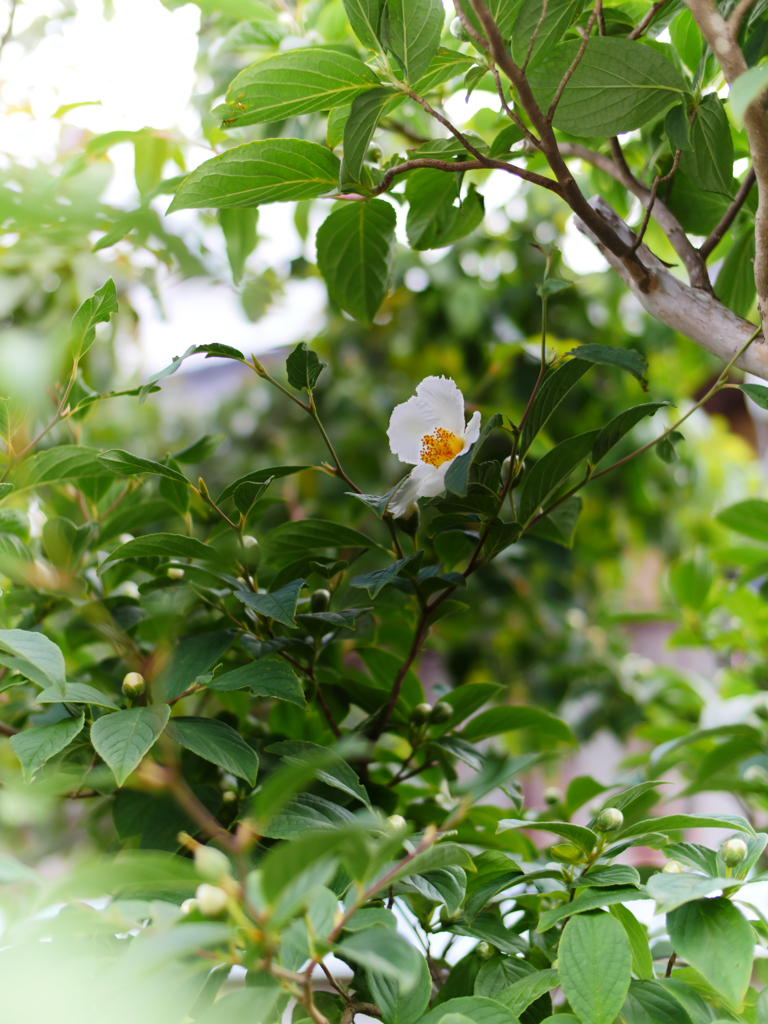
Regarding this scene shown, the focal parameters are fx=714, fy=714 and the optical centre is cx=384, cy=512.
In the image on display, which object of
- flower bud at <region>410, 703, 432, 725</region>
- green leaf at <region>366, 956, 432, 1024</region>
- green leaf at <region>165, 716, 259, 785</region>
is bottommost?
green leaf at <region>366, 956, 432, 1024</region>

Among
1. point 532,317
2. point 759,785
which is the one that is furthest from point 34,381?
point 532,317

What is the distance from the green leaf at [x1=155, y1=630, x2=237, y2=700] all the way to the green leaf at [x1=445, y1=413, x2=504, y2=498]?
0.18 meters

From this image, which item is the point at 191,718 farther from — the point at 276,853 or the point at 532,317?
the point at 532,317

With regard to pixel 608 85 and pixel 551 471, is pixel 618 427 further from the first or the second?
pixel 608 85

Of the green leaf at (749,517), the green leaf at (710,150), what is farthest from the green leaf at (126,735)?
the green leaf at (749,517)

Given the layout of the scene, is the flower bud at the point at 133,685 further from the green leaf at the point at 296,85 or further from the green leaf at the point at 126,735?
the green leaf at the point at 296,85

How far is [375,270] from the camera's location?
536 mm

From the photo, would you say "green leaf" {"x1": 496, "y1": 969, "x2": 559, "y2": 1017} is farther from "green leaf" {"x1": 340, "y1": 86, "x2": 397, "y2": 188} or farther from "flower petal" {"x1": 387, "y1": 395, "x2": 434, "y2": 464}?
"green leaf" {"x1": 340, "y1": 86, "x2": 397, "y2": 188}

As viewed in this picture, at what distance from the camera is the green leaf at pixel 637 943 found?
0.36 m

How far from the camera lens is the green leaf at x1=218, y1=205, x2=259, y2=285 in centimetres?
60

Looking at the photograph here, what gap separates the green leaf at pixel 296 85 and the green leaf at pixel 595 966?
0.45m

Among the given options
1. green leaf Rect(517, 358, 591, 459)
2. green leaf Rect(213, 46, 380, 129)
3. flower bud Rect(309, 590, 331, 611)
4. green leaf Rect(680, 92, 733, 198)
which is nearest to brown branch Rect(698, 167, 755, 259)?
green leaf Rect(680, 92, 733, 198)

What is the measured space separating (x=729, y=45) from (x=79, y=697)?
440 mm

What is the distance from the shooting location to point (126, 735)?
35 cm
